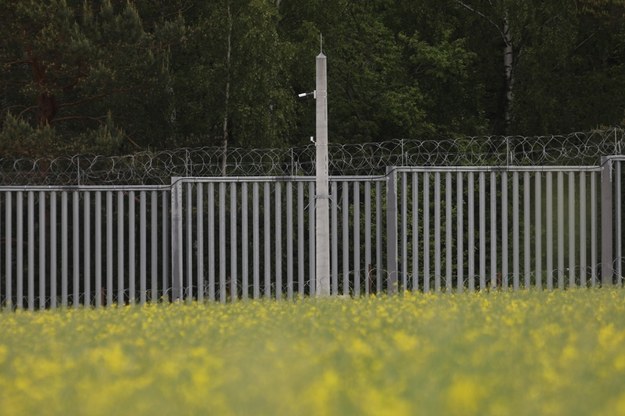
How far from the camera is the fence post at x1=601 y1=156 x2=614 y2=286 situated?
1442cm

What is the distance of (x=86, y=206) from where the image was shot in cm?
1414

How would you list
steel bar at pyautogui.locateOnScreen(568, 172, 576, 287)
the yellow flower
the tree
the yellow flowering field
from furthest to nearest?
the tree, steel bar at pyautogui.locateOnScreen(568, 172, 576, 287), the yellow flowering field, the yellow flower

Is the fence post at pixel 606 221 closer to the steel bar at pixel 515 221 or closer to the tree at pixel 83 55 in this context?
the steel bar at pixel 515 221

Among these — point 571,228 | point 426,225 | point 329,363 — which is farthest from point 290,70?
point 329,363

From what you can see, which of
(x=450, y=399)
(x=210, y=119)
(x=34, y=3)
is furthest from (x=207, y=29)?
(x=450, y=399)

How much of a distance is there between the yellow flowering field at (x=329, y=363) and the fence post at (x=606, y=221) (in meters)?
5.89

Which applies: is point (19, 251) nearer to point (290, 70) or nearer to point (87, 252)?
point (87, 252)

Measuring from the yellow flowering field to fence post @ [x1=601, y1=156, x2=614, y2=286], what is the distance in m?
5.89

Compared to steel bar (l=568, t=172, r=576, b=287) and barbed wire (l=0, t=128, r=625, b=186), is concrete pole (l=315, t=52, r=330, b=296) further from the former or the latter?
steel bar (l=568, t=172, r=576, b=287)

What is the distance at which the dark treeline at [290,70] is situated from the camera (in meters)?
22.0

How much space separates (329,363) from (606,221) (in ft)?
32.5

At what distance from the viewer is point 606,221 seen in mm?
14586

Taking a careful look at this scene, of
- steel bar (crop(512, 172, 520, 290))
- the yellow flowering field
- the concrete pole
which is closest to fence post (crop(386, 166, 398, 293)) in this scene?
the concrete pole

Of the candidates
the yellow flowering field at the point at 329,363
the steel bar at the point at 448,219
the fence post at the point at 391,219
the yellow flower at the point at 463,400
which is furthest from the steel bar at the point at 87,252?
the yellow flower at the point at 463,400
